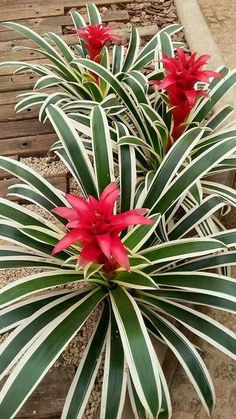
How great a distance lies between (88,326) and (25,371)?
467mm

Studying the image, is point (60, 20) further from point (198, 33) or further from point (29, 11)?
point (198, 33)

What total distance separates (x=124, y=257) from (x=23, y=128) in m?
1.38

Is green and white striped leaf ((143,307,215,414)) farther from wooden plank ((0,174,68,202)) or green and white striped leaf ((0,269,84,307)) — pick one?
wooden plank ((0,174,68,202))

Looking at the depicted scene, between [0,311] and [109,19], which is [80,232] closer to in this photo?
[0,311]

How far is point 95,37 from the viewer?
205 centimetres

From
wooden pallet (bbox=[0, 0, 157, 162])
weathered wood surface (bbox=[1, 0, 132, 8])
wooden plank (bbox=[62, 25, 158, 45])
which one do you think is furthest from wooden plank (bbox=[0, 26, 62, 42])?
weathered wood surface (bbox=[1, 0, 132, 8])

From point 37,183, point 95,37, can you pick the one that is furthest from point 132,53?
point 37,183

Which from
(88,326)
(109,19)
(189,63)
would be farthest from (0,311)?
(109,19)

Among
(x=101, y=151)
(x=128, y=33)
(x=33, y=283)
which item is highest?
(x=128, y=33)

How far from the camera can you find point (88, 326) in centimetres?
162

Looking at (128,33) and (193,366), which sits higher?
(128,33)

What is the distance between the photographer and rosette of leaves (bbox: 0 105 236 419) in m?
1.20

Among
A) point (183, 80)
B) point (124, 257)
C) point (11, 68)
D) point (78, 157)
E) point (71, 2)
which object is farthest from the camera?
point (71, 2)

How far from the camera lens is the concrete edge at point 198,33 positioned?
8.24 ft
